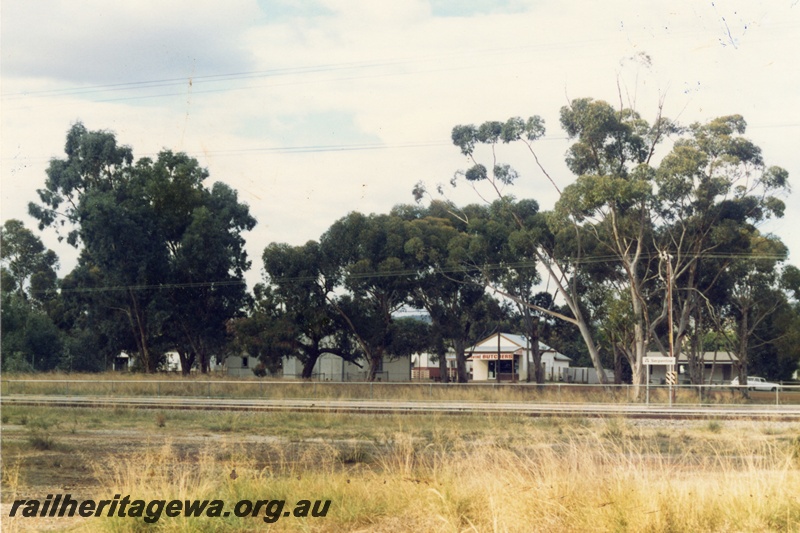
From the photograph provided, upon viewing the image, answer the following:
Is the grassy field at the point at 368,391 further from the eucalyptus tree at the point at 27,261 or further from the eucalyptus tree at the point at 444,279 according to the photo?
the eucalyptus tree at the point at 27,261

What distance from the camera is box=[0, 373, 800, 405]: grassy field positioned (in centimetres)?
3819

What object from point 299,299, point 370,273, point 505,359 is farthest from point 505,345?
point 299,299

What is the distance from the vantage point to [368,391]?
1575 inches

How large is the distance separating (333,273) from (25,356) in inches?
984

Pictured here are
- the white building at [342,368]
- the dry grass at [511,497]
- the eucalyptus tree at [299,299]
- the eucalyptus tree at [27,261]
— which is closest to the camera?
the dry grass at [511,497]

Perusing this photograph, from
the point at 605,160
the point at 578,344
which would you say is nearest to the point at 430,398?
the point at 605,160

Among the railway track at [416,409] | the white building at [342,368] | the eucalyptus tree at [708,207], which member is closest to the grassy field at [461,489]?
the railway track at [416,409]

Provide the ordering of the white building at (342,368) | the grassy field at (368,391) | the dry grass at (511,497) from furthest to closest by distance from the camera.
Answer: the white building at (342,368)
the grassy field at (368,391)
the dry grass at (511,497)

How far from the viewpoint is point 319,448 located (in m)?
17.9

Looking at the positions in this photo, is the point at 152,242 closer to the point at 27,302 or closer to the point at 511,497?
the point at 27,302

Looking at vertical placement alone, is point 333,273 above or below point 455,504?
above

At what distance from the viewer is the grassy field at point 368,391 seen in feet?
125

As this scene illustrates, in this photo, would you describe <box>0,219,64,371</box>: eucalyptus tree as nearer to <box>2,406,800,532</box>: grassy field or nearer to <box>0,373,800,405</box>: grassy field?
<box>0,373,800,405</box>: grassy field

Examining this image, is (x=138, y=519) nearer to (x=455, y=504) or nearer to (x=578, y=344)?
(x=455, y=504)
